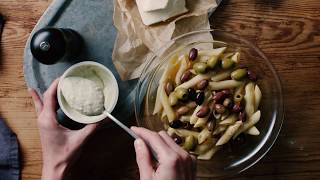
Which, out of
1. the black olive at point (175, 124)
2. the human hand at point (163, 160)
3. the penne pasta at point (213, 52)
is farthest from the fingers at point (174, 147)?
the penne pasta at point (213, 52)

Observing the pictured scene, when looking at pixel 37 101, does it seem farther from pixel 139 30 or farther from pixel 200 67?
pixel 200 67

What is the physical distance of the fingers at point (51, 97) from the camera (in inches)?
43.6

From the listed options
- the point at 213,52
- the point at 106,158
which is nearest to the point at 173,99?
the point at 213,52

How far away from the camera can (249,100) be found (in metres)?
1.05

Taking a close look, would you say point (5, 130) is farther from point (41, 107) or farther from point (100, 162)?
point (100, 162)

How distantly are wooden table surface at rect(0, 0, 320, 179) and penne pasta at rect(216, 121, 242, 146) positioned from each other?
15cm

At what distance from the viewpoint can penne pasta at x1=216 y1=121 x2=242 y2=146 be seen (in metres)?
1.04

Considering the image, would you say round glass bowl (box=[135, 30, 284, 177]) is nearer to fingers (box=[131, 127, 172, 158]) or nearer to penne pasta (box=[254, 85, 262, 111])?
penne pasta (box=[254, 85, 262, 111])

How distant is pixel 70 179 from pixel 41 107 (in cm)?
18

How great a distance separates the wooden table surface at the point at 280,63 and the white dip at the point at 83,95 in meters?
0.11

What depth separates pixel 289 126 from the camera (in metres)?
1.17

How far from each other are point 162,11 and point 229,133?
11.7 inches

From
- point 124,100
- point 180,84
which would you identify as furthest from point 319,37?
point 124,100

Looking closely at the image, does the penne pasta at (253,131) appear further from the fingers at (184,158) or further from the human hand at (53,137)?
the human hand at (53,137)
